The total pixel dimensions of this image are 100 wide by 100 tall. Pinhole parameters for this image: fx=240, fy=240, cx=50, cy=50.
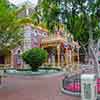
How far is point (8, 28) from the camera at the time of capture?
1370 centimetres

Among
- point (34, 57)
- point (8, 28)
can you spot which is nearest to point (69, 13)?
point (8, 28)

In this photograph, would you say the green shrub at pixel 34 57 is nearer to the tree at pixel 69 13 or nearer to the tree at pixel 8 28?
the tree at pixel 8 28

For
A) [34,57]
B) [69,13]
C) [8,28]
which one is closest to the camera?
[8,28]

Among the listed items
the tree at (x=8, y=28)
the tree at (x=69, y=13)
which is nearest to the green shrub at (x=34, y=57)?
the tree at (x=8, y=28)

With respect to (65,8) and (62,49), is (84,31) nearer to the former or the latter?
(65,8)

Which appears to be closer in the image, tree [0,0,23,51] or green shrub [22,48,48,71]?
tree [0,0,23,51]

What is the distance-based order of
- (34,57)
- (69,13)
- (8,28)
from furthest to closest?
(34,57) < (69,13) < (8,28)

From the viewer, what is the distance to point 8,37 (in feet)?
45.4

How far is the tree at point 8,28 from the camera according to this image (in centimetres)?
1273

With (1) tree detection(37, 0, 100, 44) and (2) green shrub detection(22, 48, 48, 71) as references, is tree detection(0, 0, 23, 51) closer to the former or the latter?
(1) tree detection(37, 0, 100, 44)

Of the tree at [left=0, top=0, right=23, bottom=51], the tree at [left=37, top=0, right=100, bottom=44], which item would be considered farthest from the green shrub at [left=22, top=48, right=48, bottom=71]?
the tree at [left=37, top=0, right=100, bottom=44]

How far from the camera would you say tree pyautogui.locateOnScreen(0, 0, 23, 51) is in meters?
12.7

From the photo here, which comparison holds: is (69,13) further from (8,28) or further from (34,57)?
(34,57)

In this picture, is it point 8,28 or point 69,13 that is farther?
point 69,13
